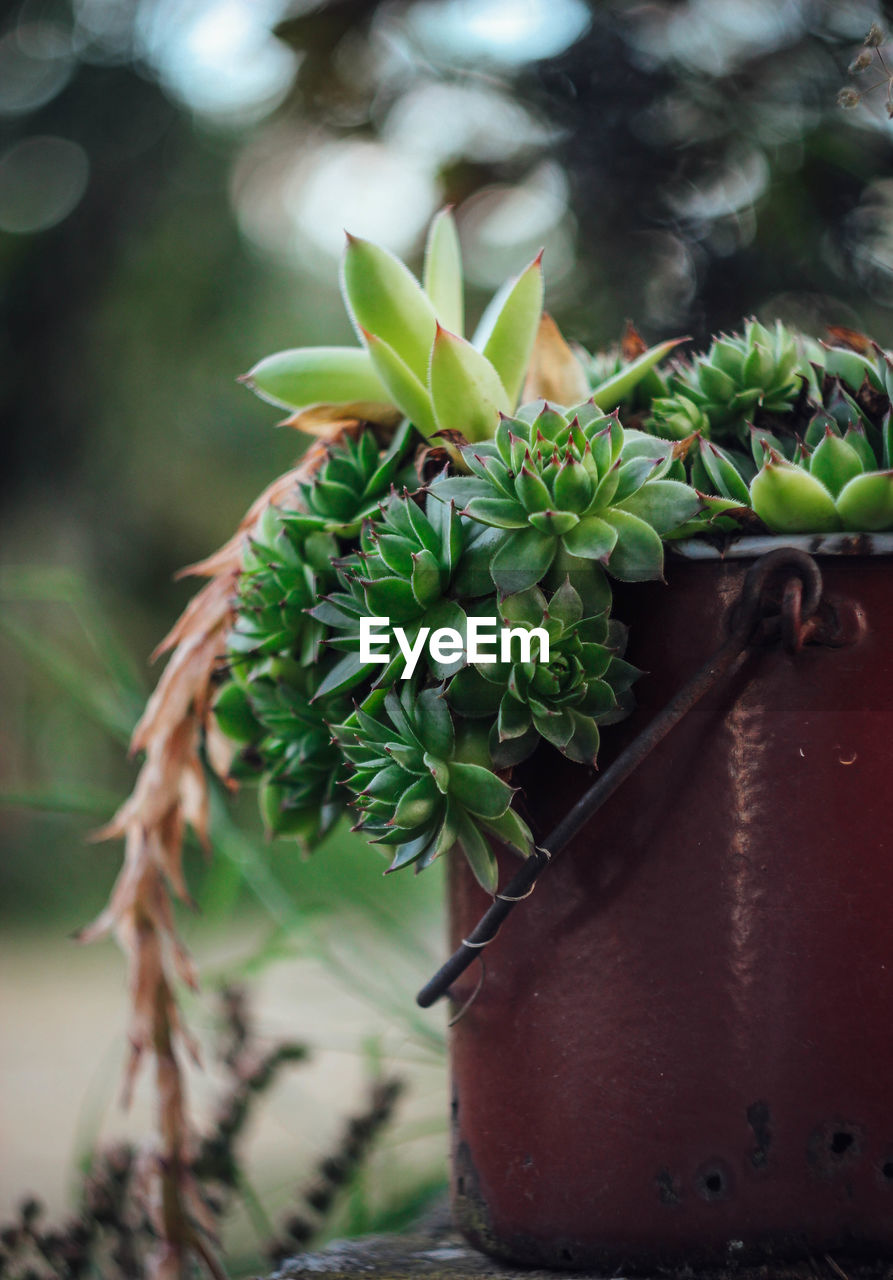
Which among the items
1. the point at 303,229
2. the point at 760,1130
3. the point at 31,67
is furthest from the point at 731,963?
the point at 31,67

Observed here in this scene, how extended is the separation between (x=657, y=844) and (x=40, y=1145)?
1441 millimetres

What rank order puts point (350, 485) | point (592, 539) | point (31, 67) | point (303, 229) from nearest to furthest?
point (592, 539) < point (350, 485) < point (303, 229) < point (31, 67)

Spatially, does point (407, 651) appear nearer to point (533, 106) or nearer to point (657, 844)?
point (657, 844)

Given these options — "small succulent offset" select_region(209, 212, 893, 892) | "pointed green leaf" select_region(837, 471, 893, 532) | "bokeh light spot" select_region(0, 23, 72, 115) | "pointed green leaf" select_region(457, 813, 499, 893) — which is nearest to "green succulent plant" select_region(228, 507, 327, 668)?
"small succulent offset" select_region(209, 212, 893, 892)

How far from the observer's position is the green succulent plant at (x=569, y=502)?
0.39 m

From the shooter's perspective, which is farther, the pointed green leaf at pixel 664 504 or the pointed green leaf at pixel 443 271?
the pointed green leaf at pixel 443 271

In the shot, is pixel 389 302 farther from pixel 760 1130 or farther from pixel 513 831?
pixel 760 1130

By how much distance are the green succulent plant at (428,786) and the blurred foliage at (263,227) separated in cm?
36

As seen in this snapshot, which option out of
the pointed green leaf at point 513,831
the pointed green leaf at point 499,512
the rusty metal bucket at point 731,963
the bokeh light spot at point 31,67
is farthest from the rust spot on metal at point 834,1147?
the bokeh light spot at point 31,67

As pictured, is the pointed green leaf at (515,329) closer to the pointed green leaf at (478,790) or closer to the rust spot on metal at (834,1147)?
the pointed green leaf at (478,790)

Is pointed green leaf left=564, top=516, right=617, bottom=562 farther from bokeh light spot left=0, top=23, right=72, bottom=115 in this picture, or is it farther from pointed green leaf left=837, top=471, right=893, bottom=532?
bokeh light spot left=0, top=23, right=72, bottom=115

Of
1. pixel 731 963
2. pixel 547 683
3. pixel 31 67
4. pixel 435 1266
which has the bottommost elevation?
pixel 435 1266

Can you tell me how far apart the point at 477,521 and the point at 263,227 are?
196 centimetres

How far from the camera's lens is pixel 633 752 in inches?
16.1
